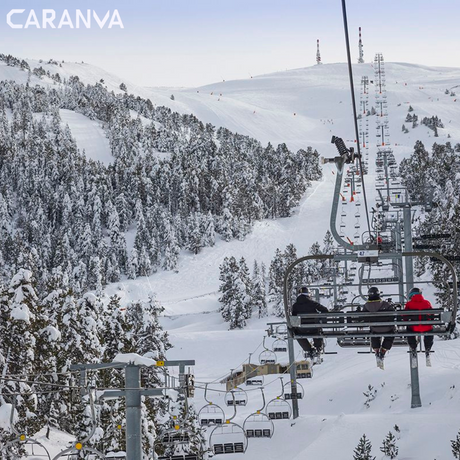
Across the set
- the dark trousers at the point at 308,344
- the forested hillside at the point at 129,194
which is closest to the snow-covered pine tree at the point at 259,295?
the forested hillside at the point at 129,194

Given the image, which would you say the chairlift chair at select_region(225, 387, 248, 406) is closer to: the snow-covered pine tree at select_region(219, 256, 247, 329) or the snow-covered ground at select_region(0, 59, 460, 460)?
the snow-covered ground at select_region(0, 59, 460, 460)

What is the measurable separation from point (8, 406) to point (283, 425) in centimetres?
1153

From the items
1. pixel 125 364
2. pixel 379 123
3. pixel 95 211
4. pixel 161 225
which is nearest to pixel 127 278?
pixel 161 225

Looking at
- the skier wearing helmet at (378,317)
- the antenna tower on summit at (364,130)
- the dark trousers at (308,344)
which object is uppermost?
the antenna tower on summit at (364,130)

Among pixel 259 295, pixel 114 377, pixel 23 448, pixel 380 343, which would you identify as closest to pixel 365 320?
pixel 380 343

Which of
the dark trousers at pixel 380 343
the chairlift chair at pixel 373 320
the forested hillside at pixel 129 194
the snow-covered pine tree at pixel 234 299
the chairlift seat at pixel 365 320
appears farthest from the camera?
the forested hillside at pixel 129 194

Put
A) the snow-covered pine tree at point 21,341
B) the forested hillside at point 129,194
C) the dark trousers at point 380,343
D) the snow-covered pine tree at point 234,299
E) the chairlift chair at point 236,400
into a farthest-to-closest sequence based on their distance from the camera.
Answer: the forested hillside at point 129,194 → the snow-covered pine tree at point 234,299 → the snow-covered pine tree at point 21,341 → the chairlift chair at point 236,400 → the dark trousers at point 380,343

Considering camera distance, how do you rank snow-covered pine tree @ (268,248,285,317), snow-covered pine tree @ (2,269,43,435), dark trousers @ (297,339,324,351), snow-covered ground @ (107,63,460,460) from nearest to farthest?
dark trousers @ (297,339,324,351) < snow-covered ground @ (107,63,460,460) < snow-covered pine tree @ (2,269,43,435) < snow-covered pine tree @ (268,248,285,317)

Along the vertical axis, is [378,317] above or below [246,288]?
above

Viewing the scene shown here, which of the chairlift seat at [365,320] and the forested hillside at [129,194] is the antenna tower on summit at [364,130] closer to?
the forested hillside at [129,194]

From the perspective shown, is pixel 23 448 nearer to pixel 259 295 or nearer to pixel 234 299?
pixel 234 299

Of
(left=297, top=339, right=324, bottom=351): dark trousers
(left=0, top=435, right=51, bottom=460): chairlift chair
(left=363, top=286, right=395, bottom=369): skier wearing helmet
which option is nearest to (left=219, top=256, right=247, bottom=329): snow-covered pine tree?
(left=0, top=435, right=51, bottom=460): chairlift chair

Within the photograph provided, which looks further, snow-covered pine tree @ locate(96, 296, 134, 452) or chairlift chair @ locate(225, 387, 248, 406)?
snow-covered pine tree @ locate(96, 296, 134, 452)

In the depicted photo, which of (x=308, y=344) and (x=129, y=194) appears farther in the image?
(x=129, y=194)
